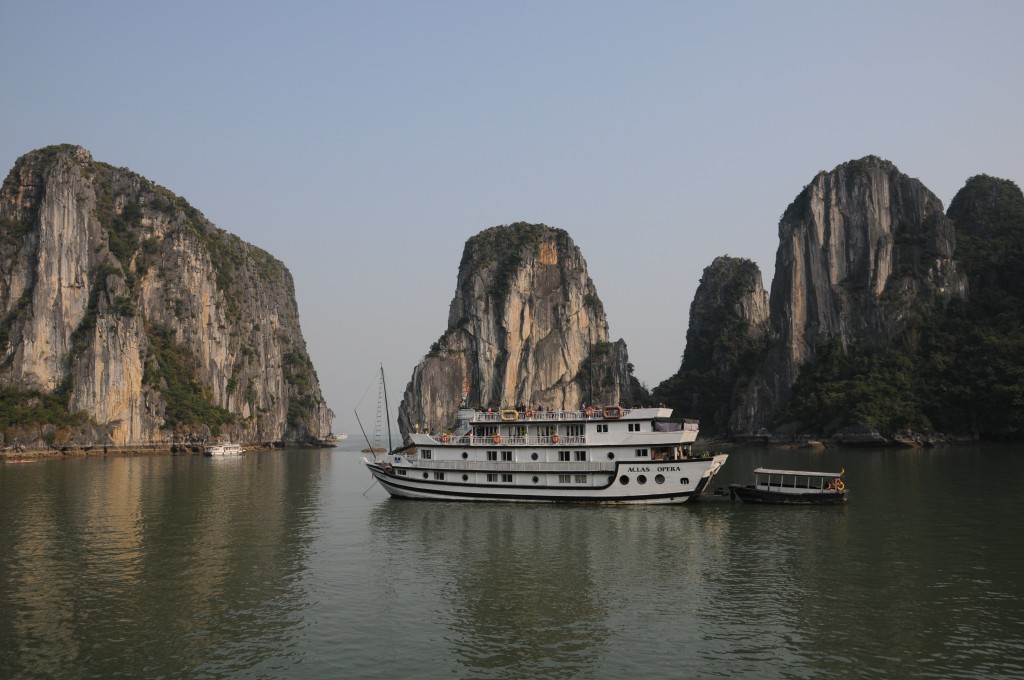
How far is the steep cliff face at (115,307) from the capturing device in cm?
13888

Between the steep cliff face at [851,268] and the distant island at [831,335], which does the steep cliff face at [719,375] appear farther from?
the steep cliff face at [851,268]

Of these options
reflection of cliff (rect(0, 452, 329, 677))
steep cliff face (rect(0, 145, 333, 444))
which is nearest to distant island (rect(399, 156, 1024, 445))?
steep cliff face (rect(0, 145, 333, 444))

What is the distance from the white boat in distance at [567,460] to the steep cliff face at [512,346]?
12424 cm

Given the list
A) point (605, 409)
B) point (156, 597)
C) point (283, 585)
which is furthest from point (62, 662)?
point (605, 409)

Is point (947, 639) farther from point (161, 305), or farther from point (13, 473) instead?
point (161, 305)

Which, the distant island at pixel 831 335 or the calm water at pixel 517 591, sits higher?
the distant island at pixel 831 335

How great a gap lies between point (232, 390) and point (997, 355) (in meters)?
157

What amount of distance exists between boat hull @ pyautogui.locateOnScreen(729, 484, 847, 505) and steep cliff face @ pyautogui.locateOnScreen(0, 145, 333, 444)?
124m

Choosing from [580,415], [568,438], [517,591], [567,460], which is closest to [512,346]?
[580,415]

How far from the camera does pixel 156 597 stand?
27.8m

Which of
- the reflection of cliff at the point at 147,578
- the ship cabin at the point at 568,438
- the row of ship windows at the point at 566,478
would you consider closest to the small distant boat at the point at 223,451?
the reflection of cliff at the point at 147,578

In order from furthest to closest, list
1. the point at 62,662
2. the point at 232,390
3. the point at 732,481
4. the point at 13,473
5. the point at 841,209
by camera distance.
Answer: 1. the point at 232,390
2. the point at 841,209
3. the point at 13,473
4. the point at 732,481
5. the point at 62,662

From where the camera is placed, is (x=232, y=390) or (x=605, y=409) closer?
(x=605, y=409)

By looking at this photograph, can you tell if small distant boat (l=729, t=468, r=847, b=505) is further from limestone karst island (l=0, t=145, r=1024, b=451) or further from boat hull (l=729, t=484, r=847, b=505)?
limestone karst island (l=0, t=145, r=1024, b=451)
